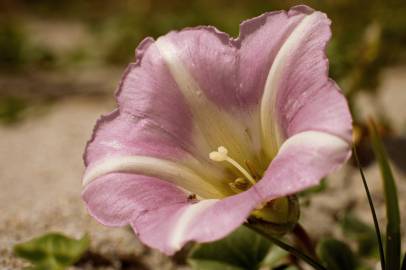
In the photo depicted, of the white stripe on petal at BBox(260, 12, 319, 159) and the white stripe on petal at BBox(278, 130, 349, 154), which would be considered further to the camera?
the white stripe on petal at BBox(260, 12, 319, 159)

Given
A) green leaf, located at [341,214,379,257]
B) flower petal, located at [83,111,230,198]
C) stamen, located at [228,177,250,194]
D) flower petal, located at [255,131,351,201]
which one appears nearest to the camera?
flower petal, located at [255,131,351,201]

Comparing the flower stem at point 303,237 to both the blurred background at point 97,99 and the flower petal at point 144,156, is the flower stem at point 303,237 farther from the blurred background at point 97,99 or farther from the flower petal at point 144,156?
the blurred background at point 97,99

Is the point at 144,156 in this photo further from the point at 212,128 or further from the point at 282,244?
the point at 282,244

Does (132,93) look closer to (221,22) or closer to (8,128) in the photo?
(8,128)

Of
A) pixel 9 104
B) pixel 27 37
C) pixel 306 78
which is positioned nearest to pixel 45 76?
pixel 27 37

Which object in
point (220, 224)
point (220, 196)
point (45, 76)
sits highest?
point (220, 224)

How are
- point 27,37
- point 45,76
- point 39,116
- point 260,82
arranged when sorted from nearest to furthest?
point 260,82 < point 39,116 < point 45,76 < point 27,37

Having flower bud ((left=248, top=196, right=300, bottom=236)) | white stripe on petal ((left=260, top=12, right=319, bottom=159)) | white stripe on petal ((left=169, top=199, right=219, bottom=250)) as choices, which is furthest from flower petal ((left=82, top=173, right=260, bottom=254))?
white stripe on petal ((left=260, top=12, right=319, bottom=159))

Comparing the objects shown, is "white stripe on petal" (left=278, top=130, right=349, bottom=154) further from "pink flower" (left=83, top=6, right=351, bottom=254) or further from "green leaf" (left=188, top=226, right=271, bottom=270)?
"green leaf" (left=188, top=226, right=271, bottom=270)
